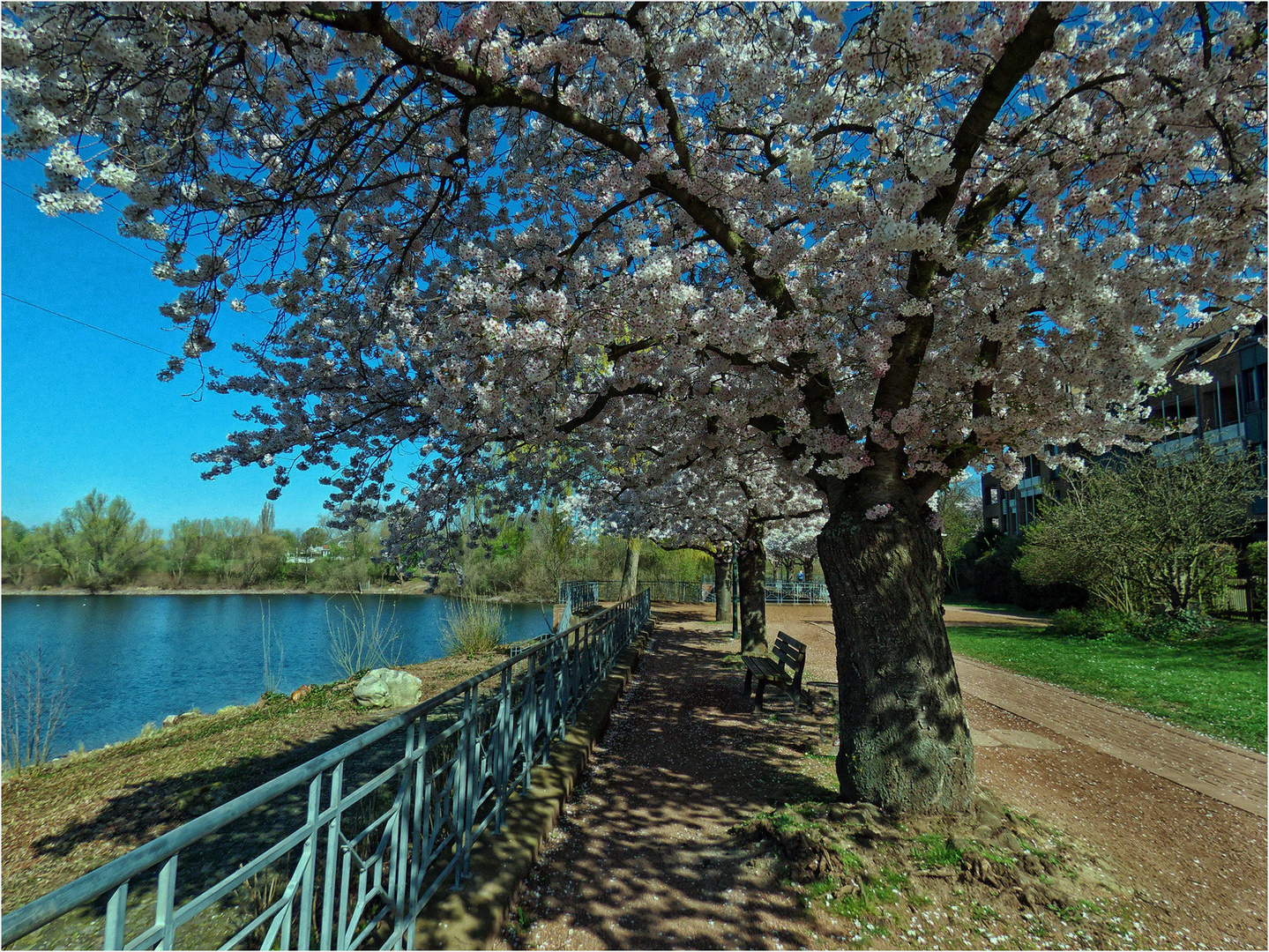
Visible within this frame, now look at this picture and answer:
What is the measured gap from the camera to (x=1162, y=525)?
52.5ft

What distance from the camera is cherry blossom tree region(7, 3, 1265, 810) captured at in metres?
3.46

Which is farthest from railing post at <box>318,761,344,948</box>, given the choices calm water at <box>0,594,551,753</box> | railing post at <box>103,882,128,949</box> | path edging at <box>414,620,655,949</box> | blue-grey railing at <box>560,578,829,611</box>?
blue-grey railing at <box>560,578,829,611</box>

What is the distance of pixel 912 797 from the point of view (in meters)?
4.03

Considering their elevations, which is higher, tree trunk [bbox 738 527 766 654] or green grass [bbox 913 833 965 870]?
tree trunk [bbox 738 527 766 654]

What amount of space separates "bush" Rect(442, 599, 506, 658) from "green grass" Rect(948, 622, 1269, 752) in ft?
35.7

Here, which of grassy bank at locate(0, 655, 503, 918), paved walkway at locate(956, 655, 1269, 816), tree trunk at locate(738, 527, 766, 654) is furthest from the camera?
tree trunk at locate(738, 527, 766, 654)

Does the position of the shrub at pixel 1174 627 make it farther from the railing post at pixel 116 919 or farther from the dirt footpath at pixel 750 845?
the railing post at pixel 116 919

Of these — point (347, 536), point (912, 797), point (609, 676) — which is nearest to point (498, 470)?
point (347, 536)

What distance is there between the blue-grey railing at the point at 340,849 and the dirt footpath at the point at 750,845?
612mm

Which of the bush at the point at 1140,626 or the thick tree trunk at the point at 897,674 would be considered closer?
the thick tree trunk at the point at 897,674

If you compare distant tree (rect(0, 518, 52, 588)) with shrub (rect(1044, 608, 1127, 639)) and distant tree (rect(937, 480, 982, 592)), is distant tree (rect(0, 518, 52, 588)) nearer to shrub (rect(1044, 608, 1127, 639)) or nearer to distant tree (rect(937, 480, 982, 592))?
shrub (rect(1044, 608, 1127, 639))

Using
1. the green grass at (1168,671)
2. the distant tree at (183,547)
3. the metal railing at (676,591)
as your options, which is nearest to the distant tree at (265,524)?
the distant tree at (183,547)

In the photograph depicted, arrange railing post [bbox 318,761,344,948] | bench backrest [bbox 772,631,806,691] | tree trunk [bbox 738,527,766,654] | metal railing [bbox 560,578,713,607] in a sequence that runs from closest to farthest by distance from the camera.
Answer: railing post [bbox 318,761,344,948]
bench backrest [bbox 772,631,806,691]
tree trunk [bbox 738,527,766,654]
metal railing [bbox 560,578,713,607]

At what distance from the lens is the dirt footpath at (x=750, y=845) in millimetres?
3236
